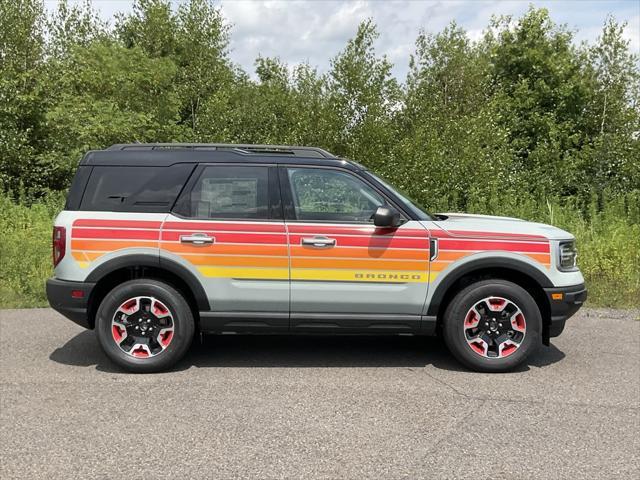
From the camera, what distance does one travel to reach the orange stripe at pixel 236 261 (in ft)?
16.2

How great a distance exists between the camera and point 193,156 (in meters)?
5.13

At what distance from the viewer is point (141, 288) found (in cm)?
499

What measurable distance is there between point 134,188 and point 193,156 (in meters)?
0.58

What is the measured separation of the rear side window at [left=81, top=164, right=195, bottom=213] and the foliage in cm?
384

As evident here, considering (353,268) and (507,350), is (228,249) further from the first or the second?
(507,350)

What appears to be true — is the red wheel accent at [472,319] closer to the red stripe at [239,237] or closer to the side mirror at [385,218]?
the side mirror at [385,218]

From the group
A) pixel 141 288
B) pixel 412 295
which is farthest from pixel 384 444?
pixel 141 288

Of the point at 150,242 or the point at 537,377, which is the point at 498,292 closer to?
the point at 537,377

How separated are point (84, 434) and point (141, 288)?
1515 millimetres

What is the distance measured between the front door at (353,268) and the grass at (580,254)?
13.6 feet

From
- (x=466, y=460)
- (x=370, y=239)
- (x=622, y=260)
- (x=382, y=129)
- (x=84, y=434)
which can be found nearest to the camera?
(x=466, y=460)

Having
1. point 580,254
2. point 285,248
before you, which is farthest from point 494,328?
point 580,254

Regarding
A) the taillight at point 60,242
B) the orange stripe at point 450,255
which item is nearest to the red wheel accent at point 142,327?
the taillight at point 60,242

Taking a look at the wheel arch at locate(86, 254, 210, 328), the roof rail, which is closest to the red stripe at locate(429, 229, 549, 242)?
the roof rail
